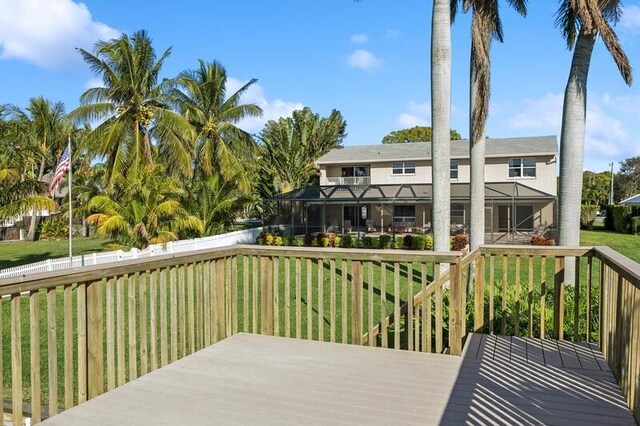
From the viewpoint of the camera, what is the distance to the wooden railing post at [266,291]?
5109 mm

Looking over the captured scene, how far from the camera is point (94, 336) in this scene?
3367mm

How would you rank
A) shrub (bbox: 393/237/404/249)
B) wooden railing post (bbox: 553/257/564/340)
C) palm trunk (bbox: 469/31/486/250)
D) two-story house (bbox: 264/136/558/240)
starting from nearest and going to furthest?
wooden railing post (bbox: 553/257/564/340)
palm trunk (bbox: 469/31/486/250)
shrub (bbox: 393/237/404/249)
two-story house (bbox: 264/136/558/240)

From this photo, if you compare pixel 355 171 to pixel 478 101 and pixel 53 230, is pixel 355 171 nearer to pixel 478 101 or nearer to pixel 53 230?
pixel 53 230

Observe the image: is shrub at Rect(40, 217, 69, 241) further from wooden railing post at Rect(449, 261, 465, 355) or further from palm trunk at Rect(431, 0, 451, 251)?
wooden railing post at Rect(449, 261, 465, 355)

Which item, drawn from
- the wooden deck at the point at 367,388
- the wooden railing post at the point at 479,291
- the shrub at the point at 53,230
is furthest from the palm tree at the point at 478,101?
the shrub at the point at 53,230

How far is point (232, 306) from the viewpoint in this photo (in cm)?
511

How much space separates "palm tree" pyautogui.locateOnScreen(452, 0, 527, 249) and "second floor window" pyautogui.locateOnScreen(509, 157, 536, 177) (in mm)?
18863

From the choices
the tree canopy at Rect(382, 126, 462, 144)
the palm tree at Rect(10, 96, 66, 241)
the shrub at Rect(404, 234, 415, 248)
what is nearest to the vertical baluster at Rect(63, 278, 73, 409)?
the shrub at Rect(404, 234, 415, 248)

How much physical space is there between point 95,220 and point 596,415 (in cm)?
1585

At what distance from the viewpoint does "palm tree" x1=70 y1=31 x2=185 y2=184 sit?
2120cm

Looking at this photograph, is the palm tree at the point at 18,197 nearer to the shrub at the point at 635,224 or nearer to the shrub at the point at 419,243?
the shrub at the point at 419,243

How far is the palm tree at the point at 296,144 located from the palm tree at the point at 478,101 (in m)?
23.2

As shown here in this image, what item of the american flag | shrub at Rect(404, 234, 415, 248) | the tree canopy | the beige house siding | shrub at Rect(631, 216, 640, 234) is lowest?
shrub at Rect(404, 234, 415, 248)

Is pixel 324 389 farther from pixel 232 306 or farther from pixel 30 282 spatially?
pixel 30 282
